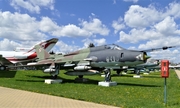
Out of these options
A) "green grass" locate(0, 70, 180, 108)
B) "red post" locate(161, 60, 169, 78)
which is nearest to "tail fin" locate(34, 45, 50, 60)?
Result: "green grass" locate(0, 70, 180, 108)

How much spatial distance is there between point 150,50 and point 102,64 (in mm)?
3891

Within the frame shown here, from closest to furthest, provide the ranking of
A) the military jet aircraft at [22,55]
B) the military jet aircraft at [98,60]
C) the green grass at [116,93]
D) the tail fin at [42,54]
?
the green grass at [116,93]
the military jet aircraft at [98,60]
the tail fin at [42,54]
the military jet aircraft at [22,55]

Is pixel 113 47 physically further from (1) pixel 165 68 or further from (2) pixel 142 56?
(1) pixel 165 68

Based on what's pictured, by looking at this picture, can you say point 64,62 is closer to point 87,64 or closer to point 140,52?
point 87,64

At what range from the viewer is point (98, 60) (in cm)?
1578

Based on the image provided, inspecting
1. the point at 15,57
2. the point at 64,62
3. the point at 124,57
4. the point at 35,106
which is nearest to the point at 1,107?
the point at 35,106

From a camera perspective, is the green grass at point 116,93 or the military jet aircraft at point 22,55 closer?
the green grass at point 116,93

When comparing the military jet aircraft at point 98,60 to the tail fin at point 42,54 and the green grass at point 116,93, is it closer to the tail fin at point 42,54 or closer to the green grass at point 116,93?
the green grass at point 116,93

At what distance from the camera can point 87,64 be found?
16062 mm

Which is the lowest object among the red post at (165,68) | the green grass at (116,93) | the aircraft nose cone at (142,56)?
the green grass at (116,93)

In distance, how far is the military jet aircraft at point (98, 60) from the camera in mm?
14106

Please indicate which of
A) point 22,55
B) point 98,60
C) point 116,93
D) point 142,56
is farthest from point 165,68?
point 22,55

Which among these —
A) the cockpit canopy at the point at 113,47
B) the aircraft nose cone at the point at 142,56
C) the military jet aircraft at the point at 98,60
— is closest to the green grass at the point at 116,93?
the military jet aircraft at the point at 98,60

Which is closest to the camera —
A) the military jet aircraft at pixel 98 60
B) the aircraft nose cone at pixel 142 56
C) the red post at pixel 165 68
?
the red post at pixel 165 68
